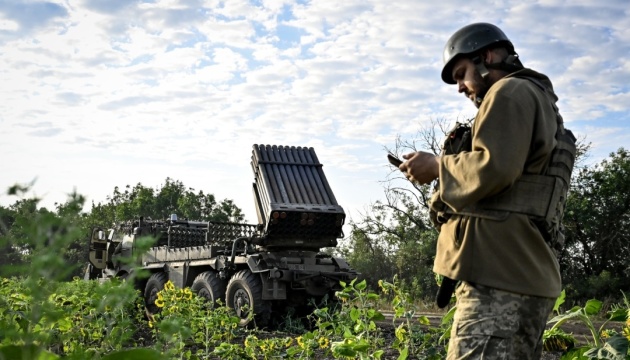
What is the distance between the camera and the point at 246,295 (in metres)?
12.8

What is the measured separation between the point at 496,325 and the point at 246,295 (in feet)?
33.4

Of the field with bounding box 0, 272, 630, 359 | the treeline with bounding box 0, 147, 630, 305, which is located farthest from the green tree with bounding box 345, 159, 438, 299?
the field with bounding box 0, 272, 630, 359

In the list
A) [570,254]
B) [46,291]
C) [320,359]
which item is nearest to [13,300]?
[320,359]

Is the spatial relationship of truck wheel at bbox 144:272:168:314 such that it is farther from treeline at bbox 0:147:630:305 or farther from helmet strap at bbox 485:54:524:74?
helmet strap at bbox 485:54:524:74

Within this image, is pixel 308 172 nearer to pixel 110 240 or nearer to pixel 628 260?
pixel 110 240

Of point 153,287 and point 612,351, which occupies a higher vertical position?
point 153,287

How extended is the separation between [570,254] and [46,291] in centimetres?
2461

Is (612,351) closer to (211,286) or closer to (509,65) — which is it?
(509,65)

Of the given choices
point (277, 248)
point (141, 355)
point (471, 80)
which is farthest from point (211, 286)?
point (141, 355)

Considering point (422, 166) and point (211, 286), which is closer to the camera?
point (422, 166)

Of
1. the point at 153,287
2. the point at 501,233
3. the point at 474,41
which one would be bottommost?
the point at 501,233

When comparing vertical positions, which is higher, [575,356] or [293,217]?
[293,217]

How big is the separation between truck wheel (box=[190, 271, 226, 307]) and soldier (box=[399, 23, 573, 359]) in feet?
34.8

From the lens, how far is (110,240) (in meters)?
18.8
